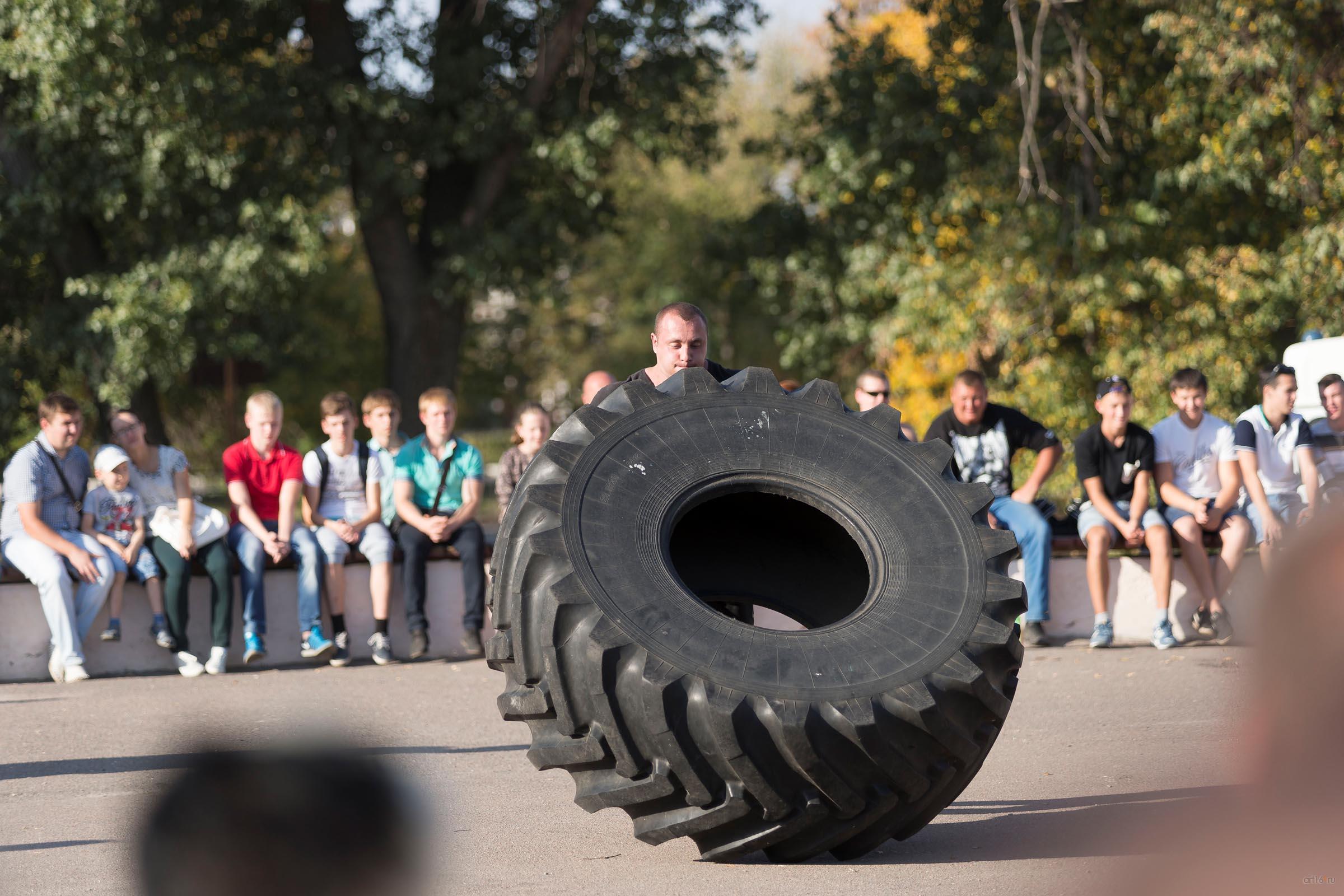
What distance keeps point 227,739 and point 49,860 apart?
12.4ft

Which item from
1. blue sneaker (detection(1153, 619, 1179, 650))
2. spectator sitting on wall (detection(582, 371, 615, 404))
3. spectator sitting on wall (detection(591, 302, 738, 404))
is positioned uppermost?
spectator sitting on wall (detection(591, 302, 738, 404))

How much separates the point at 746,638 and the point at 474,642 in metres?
5.64

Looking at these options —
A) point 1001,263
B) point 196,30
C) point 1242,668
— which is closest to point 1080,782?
point 1242,668

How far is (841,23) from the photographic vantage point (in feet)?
68.8

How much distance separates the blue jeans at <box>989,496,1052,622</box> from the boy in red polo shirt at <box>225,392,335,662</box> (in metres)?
4.76

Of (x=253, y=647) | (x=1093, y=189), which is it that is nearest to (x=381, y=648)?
(x=253, y=647)

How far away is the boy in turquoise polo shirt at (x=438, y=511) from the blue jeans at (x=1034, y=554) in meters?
3.70

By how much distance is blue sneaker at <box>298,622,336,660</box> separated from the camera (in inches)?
375

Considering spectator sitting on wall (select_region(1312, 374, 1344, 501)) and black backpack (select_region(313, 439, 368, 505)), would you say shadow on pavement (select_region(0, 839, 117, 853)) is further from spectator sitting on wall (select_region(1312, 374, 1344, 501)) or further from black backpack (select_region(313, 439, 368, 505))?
spectator sitting on wall (select_region(1312, 374, 1344, 501))

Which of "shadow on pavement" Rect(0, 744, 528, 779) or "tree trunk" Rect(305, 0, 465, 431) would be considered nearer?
"shadow on pavement" Rect(0, 744, 528, 779)

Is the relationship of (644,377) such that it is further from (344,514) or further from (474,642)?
(344,514)

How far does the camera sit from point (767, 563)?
19.1ft

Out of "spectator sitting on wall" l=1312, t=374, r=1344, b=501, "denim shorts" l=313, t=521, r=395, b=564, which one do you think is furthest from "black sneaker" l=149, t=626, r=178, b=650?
"spectator sitting on wall" l=1312, t=374, r=1344, b=501

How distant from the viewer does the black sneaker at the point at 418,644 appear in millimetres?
9773
